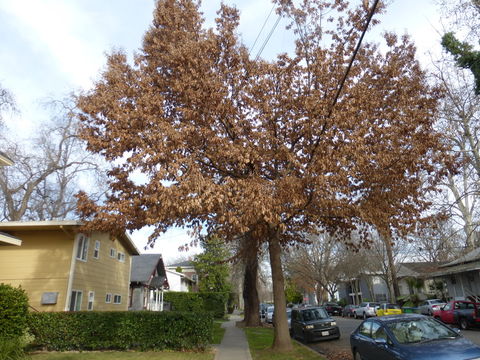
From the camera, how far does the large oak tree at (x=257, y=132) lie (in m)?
11.1

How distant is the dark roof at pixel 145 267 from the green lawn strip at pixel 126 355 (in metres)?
16.9

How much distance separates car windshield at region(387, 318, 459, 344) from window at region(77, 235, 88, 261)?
582 inches

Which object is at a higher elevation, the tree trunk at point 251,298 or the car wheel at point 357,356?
the tree trunk at point 251,298

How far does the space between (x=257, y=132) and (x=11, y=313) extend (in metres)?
10.6

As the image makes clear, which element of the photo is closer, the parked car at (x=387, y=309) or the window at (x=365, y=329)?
the window at (x=365, y=329)

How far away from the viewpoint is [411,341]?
779 cm

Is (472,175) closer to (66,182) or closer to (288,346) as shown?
(288,346)

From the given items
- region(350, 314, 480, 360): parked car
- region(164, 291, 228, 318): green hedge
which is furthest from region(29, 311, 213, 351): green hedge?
region(164, 291, 228, 318): green hedge

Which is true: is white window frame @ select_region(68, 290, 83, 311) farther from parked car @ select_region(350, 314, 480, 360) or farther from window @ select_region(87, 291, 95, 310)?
parked car @ select_region(350, 314, 480, 360)

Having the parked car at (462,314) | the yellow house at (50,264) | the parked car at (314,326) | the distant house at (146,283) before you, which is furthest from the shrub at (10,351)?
the distant house at (146,283)

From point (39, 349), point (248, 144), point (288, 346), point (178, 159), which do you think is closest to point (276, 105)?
point (248, 144)

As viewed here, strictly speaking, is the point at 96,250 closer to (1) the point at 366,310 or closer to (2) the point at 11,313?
(2) the point at 11,313

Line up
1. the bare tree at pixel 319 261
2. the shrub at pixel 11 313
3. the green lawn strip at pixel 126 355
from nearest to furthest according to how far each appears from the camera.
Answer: the green lawn strip at pixel 126 355 < the shrub at pixel 11 313 < the bare tree at pixel 319 261

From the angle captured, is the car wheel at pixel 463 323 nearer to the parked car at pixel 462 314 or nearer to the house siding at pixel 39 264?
the parked car at pixel 462 314
